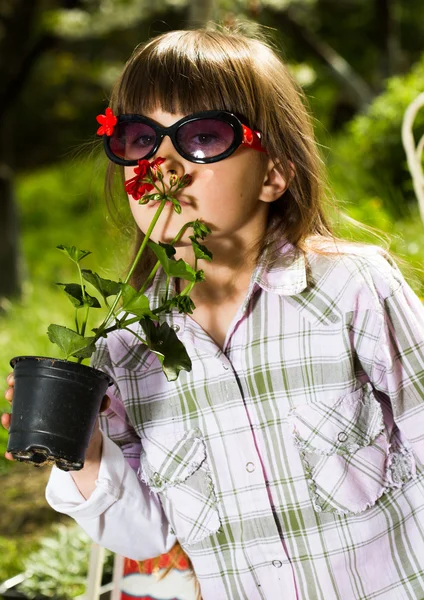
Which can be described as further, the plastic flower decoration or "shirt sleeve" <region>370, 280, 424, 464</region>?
"shirt sleeve" <region>370, 280, 424, 464</region>

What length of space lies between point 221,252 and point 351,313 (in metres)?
0.33

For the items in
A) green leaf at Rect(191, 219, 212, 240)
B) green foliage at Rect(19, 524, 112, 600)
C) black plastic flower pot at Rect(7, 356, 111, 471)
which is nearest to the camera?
black plastic flower pot at Rect(7, 356, 111, 471)

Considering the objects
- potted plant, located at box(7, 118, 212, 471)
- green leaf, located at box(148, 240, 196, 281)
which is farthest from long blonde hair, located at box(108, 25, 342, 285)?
green leaf, located at box(148, 240, 196, 281)

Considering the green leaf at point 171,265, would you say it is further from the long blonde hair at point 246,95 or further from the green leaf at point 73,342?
the long blonde hair at point 246,95

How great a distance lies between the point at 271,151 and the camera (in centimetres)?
182

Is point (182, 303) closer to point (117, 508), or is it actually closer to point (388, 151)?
point (117, 508)

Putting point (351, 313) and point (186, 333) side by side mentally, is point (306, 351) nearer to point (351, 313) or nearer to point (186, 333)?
point (351, 313)

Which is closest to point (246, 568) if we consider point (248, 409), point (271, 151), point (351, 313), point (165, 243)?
point (248, 409)

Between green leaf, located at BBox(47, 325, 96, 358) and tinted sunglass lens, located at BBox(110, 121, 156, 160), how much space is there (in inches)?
16.7

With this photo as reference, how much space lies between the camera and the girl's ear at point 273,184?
6.03 ft

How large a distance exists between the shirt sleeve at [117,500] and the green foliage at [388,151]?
2.60m

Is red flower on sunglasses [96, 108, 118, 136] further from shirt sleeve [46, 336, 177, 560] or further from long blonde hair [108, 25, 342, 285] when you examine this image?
shirt sleeve [46, 336, 177, 560]

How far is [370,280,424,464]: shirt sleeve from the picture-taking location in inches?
68.2

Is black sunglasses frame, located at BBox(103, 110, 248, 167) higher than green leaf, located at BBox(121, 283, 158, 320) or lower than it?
higher
